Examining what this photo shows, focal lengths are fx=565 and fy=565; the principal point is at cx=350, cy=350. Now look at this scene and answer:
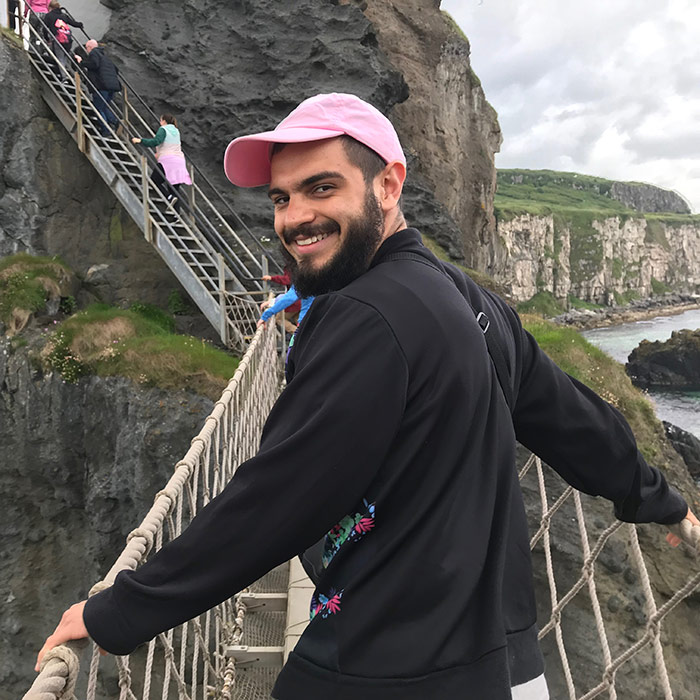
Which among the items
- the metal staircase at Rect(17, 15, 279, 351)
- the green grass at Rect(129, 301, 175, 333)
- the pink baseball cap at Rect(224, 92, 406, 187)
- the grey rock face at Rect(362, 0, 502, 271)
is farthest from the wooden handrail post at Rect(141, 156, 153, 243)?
the pink baseball cap at Rect(224, 92, 406, 187)

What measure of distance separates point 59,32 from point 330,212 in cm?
1061

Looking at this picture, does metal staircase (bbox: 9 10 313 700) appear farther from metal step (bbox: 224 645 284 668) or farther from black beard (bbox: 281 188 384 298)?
black beard (bbox: 281 188 384 298)

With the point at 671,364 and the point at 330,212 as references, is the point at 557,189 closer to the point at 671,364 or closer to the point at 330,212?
the point at 671,364

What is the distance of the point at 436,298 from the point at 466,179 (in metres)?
17.6

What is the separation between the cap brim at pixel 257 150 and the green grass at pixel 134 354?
548cm

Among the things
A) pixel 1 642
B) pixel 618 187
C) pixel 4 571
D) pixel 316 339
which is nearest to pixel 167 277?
pixel 4 571

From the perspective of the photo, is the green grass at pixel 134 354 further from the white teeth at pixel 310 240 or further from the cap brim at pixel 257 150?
the white teeth at pixel 310 240

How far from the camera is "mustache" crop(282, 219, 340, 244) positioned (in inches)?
50.0

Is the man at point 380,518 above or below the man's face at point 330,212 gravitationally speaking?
below

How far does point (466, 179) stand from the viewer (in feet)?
57.5

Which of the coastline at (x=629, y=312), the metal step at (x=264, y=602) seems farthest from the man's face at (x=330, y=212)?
the coastline at (x=629, y=312)

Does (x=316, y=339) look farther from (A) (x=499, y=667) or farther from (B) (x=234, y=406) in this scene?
(B) (x=234, y=406)

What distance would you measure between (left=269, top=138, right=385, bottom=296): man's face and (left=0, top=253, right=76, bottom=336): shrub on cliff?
7872 millimetres

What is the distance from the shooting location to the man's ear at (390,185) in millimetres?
1297
